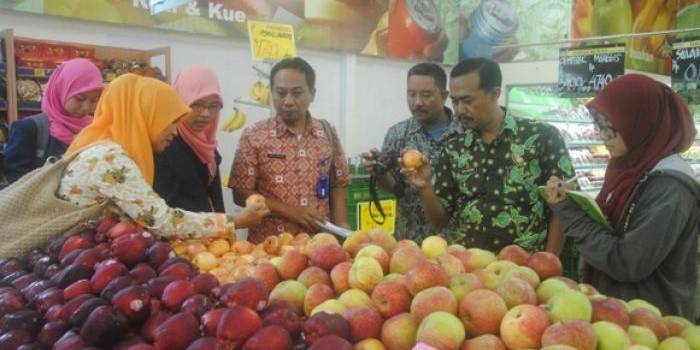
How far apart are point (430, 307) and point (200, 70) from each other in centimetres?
210

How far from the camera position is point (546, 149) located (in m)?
2.51

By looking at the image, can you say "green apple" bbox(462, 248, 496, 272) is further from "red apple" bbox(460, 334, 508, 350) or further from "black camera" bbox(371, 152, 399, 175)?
"black camera" bbox(371, 152, 399, 175)

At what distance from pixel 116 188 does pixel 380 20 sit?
5416 mm

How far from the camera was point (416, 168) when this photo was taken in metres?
2.58

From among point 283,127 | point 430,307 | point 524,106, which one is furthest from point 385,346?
point 524,106

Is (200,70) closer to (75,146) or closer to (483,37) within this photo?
(75,146)

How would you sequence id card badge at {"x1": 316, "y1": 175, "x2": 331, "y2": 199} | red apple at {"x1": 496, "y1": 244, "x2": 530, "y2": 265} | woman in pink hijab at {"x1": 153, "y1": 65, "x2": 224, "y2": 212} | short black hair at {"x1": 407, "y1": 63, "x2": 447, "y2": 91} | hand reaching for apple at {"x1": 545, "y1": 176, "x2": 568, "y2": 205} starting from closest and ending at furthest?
red apple at {"x1": 496, "y1": 244, "x2": 530, "y2": 265} → hand reaching for apple at {"x1": 545, "y1": 176, "x2": 568, "y2": 205} → woman in pink hijab at {"x1": 153, "y1": 65, "x2": 224, "y2": 212} → id card badge at {"x1": 316, "y1": 175, "x2": 331, "y2": 199} → short black hair at {"x1": 407, "y1": 63, "x2": 447, "y2": 91}

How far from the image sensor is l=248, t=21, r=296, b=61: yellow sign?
3.56m

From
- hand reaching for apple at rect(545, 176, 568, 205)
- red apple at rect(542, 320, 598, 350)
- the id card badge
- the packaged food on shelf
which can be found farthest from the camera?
the packaged food on shelf

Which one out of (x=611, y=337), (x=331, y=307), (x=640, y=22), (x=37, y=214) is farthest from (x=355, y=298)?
(x=640, y=22)

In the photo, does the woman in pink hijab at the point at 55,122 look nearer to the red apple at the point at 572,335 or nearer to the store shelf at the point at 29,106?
the store shelf at the point at 29,106

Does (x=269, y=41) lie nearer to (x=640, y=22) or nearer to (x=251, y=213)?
(x=251, y=213)

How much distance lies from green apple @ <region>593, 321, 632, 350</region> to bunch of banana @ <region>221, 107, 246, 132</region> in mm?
4913

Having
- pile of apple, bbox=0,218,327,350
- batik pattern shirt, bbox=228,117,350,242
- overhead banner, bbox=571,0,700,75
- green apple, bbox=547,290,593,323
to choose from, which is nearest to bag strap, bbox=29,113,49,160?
batik pattern shirt, bbox=228,117,350,242
